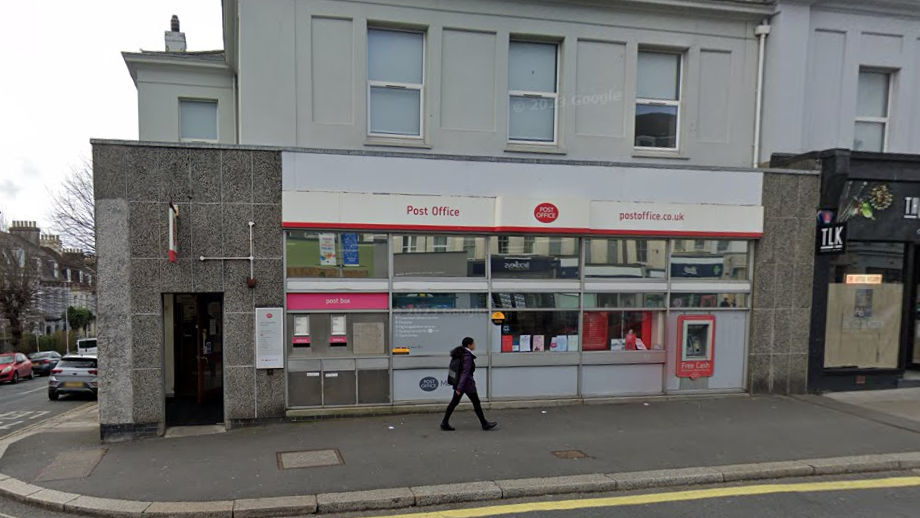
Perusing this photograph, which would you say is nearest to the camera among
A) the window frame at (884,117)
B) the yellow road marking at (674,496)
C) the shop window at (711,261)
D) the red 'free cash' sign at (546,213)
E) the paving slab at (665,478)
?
the yellow road marking at (674,496)

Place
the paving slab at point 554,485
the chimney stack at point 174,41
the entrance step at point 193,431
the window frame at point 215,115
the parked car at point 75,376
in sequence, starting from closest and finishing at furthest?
the paving slab at point 554,485 → the entrance step at point 193,431 → the window frame at point 215,115 → the chimney stack at point 174,41 → the parked car at point 75,376

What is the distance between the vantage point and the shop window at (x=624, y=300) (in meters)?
8.73

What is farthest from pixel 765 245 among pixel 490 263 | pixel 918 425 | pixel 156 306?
pixel 156 306

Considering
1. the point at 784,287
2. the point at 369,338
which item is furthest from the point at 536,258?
the point at 784,287

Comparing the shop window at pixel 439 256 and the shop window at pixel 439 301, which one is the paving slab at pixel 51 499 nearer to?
the shop window at pixel 439 301

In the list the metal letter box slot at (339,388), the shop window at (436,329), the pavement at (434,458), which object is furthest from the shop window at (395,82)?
the pavement at (434,458)

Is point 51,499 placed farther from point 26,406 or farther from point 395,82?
point 26,406

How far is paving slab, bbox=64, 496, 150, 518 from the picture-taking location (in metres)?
4.69

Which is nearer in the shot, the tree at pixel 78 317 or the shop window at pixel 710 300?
the shop window at pixel 710 300

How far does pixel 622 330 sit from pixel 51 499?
8.36 m

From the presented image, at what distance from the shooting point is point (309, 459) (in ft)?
19.4

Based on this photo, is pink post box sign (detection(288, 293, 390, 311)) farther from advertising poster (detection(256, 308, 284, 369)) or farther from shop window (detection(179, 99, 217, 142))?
shop window (detection(179, 99, 217, 142))

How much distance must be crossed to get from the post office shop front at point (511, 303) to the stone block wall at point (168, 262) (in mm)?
463

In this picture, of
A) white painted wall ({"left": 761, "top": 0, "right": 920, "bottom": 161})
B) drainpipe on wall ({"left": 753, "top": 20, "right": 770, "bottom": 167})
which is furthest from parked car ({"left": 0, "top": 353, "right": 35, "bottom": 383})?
white painted wall ({"left": 761, "top": 0, "right": 920, "bottom": 161})
